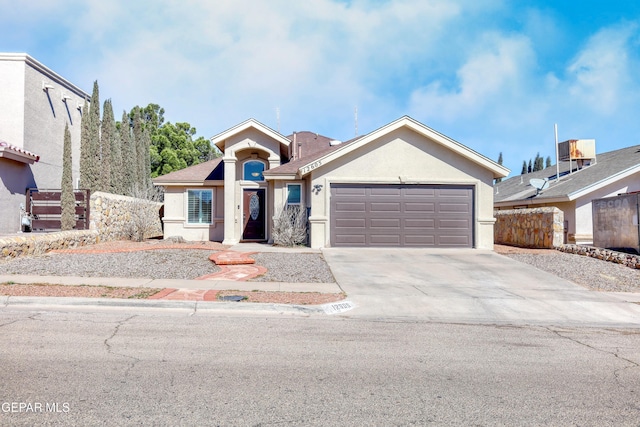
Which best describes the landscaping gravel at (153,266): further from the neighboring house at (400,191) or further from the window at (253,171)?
the window at (253,171)

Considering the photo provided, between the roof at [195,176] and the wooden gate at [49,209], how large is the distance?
11.7ft

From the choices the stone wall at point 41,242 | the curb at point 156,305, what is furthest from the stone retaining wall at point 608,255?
the stone wall at point 41,242

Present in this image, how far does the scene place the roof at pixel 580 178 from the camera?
19.7 meters

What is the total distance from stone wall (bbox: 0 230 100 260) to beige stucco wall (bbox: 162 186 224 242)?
441 centimetres

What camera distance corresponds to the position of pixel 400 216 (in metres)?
16.7

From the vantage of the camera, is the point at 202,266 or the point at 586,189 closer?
the point at 202,266

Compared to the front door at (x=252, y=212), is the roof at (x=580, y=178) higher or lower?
higher

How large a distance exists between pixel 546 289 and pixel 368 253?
6.19m

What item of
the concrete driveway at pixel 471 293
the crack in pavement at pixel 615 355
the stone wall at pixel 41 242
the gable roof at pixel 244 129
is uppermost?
the gable roof at pixel 244 129

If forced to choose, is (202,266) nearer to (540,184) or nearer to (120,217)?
(120,217)

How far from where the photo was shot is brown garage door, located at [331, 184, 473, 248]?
16641 mm

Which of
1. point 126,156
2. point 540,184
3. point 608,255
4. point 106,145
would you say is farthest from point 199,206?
point 540,184

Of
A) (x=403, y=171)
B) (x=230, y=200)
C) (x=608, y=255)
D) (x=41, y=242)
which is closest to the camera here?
(x=41, y=242)

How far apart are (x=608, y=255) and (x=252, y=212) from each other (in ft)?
44.9
